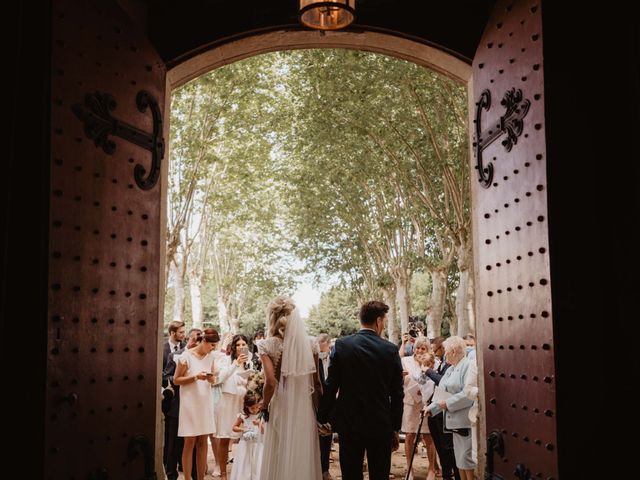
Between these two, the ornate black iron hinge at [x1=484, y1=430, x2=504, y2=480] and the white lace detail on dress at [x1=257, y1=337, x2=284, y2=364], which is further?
the white lace detail on dress at [x1=257, y1=337, x2=284, y2=364]

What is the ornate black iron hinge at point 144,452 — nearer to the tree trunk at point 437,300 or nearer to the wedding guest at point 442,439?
the wedding guest at point 442,439

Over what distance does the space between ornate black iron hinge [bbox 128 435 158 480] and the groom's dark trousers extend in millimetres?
1966

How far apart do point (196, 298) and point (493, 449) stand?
82.2 ft

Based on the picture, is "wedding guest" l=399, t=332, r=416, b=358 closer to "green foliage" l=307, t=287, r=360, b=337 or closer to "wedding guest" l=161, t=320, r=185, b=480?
"wedding guest" l=161, t=320, r=185, b=480

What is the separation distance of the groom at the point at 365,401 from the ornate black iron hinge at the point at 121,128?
8.08 feet

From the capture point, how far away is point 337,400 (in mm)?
6207

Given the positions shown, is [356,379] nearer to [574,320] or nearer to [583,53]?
[574,320]

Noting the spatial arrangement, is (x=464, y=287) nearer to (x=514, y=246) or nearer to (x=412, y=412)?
(x=412, y=412)

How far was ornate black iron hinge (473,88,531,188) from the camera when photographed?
4.38 meters

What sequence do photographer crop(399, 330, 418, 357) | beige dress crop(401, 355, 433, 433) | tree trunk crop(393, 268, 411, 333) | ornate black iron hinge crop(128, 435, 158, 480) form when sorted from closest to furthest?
ornate black iron hinge crop(128, 435, 158, 480) → beige dress crop(401, 355, 433, 433) → photographer crop(399, 330, 418, 357) → tree trunk crop(393, 268, 411, 333)

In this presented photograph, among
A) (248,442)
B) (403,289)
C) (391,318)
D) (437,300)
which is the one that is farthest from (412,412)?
(391,318)

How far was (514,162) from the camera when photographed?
4473 millimetres

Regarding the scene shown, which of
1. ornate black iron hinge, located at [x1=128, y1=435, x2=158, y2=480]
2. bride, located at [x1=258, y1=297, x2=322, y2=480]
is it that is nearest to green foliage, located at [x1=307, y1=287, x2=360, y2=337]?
bride, located at [x1=258, y1=297, x2=322, y2=480]

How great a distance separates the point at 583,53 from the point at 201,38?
10.7ft
